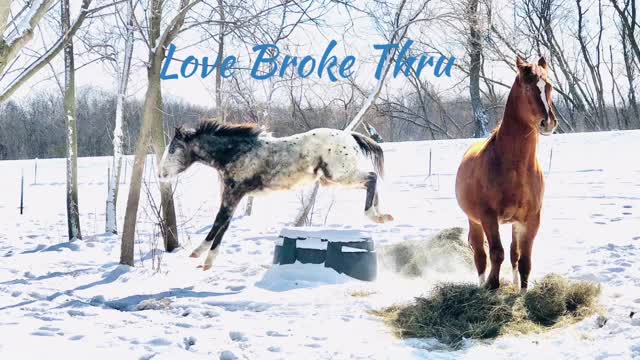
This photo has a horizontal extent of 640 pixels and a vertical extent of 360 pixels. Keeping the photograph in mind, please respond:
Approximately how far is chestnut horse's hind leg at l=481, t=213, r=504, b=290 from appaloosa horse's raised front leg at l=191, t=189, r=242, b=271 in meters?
1.67

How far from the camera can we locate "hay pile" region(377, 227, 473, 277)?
5836mm

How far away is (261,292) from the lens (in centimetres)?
487

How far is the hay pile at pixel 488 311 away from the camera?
3.72 meters

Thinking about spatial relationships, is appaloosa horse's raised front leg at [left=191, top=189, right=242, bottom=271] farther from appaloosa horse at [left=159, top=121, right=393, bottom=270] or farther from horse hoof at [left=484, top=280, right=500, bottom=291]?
horse hoof at [left=484, top=280, right=500, bottom=291]

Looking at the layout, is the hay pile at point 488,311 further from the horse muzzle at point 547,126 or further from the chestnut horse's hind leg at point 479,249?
the horse muzzle at point 547,126

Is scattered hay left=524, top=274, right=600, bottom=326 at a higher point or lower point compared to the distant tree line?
lower

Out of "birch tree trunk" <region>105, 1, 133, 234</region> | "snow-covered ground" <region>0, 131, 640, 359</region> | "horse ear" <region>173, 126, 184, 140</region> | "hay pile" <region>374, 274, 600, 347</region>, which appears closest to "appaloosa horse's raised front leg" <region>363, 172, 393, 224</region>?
"snow-covered ground" <region>0, 131, 640, 359</region>

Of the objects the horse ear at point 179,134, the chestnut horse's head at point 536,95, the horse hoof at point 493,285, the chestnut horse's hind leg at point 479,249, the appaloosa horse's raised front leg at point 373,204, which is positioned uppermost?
the chestnut horse's head at point 536,95

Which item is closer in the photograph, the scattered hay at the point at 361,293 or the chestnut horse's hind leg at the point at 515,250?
the chestnut horse's hind leg at the point at 515,250

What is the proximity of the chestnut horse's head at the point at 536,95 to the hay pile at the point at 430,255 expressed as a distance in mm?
2395

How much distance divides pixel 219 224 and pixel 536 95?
2229mm

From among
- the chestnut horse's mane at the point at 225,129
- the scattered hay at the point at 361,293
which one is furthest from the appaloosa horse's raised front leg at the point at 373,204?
the scattered hay at the point at 361,293

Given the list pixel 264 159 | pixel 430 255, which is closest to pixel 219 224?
pixel 264 159

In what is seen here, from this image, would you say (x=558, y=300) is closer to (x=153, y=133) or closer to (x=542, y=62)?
(x=542, y=62)
